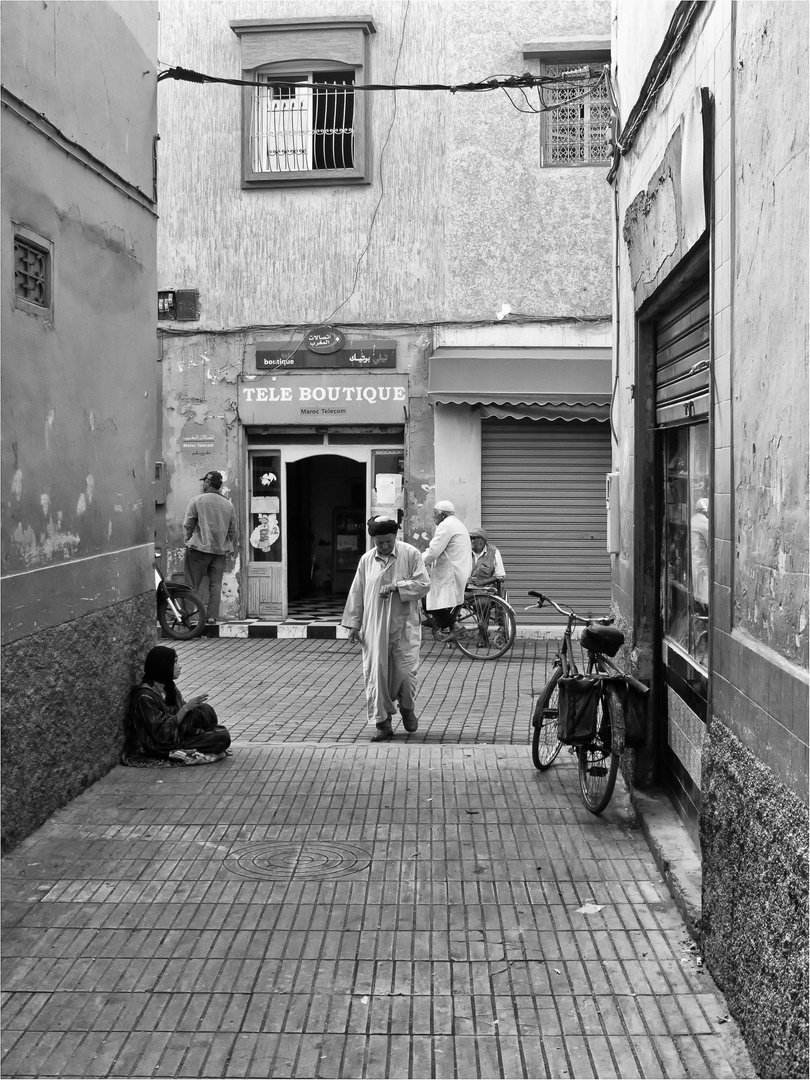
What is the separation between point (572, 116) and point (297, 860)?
A: 12.1 m

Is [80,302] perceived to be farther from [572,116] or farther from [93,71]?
[572,116]

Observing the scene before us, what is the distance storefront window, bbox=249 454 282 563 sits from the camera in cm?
1636

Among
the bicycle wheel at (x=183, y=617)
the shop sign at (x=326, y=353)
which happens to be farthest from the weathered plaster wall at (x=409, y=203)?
the bicycle wheel at (x=183, y=617)

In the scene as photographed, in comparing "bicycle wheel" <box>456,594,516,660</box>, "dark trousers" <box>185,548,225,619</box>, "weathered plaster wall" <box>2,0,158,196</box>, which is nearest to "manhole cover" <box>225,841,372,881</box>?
"weathered plaster wall" <box>2,0,158,196</box>

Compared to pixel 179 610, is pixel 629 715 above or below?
above

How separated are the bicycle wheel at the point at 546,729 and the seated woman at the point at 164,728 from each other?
87.6 inches

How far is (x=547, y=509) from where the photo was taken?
1592 cm

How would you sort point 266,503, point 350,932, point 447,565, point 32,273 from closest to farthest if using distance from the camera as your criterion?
point 350,932
point 32,273
point 447,565
point 266,503

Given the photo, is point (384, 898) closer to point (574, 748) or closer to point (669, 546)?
point (574, 748)

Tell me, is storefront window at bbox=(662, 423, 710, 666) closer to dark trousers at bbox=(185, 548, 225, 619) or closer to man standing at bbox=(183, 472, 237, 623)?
man standing at bbox=(183, 472, 237, 623)

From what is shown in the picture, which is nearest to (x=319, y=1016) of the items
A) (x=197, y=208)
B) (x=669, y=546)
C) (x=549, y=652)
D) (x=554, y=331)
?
(x=669, y=546)

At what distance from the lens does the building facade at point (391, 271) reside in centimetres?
1551

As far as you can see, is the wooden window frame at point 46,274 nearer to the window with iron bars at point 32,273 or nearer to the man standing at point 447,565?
the window with iron bars at point 32,273

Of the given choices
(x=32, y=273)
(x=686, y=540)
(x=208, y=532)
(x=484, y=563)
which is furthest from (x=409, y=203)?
(x=686, y=540)
